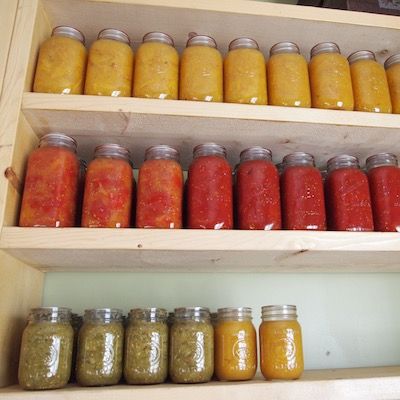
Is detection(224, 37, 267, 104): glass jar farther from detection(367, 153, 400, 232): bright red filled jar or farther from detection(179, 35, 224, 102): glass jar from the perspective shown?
detection(367, 153, 400, 232): bright red filled jar

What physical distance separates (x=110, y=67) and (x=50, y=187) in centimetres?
29

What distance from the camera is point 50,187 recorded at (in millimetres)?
771

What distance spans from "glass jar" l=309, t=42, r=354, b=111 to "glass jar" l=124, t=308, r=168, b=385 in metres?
0.58

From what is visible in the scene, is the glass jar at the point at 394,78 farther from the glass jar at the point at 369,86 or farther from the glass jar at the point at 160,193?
the glass jar at the point at 160,193

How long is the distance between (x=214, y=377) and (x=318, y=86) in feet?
2.19

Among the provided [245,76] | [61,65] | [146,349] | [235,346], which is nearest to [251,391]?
[235,346]

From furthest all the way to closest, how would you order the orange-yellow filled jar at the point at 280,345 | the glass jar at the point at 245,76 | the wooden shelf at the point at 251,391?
the glass jar at the point at 245,76 → the orange-yellow filled jar at the point at 280,345 → the wooden shelf at the point at 251,391

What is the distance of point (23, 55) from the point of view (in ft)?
2.71

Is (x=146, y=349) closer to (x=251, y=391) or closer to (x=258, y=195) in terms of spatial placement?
(x=251, y=391)

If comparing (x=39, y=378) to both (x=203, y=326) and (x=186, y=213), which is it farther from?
(x=186, y=213)

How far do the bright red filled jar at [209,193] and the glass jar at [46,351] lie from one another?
0.31m

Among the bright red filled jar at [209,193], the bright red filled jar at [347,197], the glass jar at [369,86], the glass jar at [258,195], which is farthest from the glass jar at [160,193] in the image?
the glass jar at [369,86]

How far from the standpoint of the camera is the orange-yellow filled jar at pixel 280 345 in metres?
0.76

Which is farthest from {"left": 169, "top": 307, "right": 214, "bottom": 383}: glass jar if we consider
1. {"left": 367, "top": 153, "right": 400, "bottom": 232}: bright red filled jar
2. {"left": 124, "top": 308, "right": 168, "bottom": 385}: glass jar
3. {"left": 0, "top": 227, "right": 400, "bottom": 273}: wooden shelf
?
{"left": 367, "top": 153, "right": 400, "bottom": 232}: bright red filled jar
